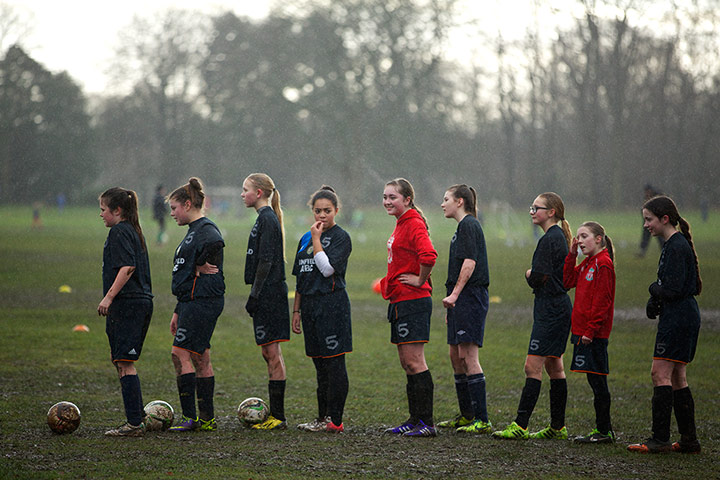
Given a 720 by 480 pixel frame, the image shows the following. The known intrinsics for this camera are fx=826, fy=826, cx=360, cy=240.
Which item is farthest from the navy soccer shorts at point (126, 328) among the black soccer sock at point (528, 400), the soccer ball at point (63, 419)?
the black soccer sock at point (528, 400)

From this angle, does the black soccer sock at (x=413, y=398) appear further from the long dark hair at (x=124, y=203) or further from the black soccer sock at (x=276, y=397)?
the long dark hair at (x=124, y=203)

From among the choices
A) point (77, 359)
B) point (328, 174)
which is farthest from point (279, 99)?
point (77, 359)

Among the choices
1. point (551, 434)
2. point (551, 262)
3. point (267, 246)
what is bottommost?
point (551, 434)

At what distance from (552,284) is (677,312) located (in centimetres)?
98

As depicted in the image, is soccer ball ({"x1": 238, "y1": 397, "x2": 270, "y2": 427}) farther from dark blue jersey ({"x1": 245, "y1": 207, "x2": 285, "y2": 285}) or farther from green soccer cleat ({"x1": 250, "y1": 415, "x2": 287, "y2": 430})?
dark blue jersey ({"x1": 245, "y1": 207, "x2": 285, "y2": 285})

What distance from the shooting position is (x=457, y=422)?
718cm

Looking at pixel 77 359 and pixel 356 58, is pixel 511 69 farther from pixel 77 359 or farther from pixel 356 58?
pixel 77 359

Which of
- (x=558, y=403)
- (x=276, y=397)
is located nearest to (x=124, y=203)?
(x=276, y=397)

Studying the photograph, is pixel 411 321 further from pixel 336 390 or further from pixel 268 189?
pixel 268 189

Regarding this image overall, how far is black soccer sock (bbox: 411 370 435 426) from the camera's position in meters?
6.81

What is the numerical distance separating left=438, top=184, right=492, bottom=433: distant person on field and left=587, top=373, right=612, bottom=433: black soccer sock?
2.94 feet

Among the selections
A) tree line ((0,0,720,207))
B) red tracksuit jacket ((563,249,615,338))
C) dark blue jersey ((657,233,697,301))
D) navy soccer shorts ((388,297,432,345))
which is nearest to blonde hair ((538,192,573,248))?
red tracksuit jacket ((563,249,615,338))

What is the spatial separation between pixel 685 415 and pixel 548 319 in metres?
1.26

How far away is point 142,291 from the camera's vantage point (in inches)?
261
